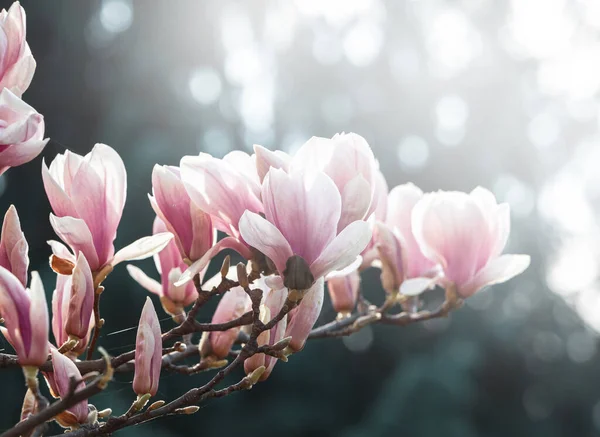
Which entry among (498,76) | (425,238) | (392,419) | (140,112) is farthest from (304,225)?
(498,76)

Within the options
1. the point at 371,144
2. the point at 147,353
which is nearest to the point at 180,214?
the point at 147,353

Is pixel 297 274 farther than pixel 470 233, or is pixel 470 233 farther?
pixel 470 233

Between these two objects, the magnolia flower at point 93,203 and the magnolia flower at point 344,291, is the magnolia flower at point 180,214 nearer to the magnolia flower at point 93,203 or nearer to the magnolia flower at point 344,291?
the magnolia flower at point 93,203

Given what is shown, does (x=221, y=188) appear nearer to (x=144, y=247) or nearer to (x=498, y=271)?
(x=144, y=247)

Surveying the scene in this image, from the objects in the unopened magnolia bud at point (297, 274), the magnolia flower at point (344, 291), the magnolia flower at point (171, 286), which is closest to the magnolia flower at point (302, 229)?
the unopened magnolia bud at point (297, 274)

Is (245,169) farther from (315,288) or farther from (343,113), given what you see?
(343,113)
